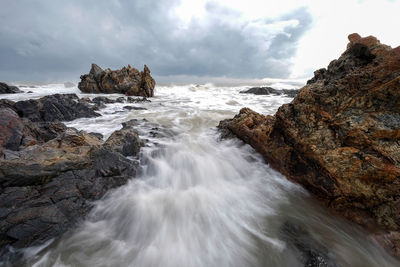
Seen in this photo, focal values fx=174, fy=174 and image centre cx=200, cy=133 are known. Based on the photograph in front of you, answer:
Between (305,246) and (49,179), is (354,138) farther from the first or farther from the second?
(49,179)

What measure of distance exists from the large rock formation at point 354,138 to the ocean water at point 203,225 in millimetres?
355

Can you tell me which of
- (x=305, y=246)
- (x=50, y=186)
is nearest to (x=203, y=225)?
(x=305, y=246)

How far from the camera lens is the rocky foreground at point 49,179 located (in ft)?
8.28

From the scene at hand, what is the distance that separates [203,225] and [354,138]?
311cm

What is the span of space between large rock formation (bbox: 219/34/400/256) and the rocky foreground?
12.9 ft

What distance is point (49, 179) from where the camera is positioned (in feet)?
9.93

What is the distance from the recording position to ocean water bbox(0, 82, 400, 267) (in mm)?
2502

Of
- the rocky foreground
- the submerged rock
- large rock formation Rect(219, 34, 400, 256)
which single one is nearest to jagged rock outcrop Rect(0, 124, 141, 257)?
the rocky foreground

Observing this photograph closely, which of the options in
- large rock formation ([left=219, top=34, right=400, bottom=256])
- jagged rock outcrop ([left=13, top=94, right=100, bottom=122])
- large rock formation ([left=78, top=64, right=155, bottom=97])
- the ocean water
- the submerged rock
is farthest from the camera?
large rock formation ([left=78, top=64, right=155, bottom=97])

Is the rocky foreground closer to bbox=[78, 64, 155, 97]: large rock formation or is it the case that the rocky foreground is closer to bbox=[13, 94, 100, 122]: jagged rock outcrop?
bbox=[13, 94, 100, 122]: jagged rock outcrop

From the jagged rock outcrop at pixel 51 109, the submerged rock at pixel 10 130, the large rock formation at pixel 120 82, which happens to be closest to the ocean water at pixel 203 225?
the submerged rock at pixel 10 130

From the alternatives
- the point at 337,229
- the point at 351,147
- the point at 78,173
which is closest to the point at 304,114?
the point at 351,147

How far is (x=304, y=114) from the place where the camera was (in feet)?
12.8

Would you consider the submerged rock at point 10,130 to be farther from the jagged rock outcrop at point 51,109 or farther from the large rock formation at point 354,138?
the large rock formation at point 354,138
